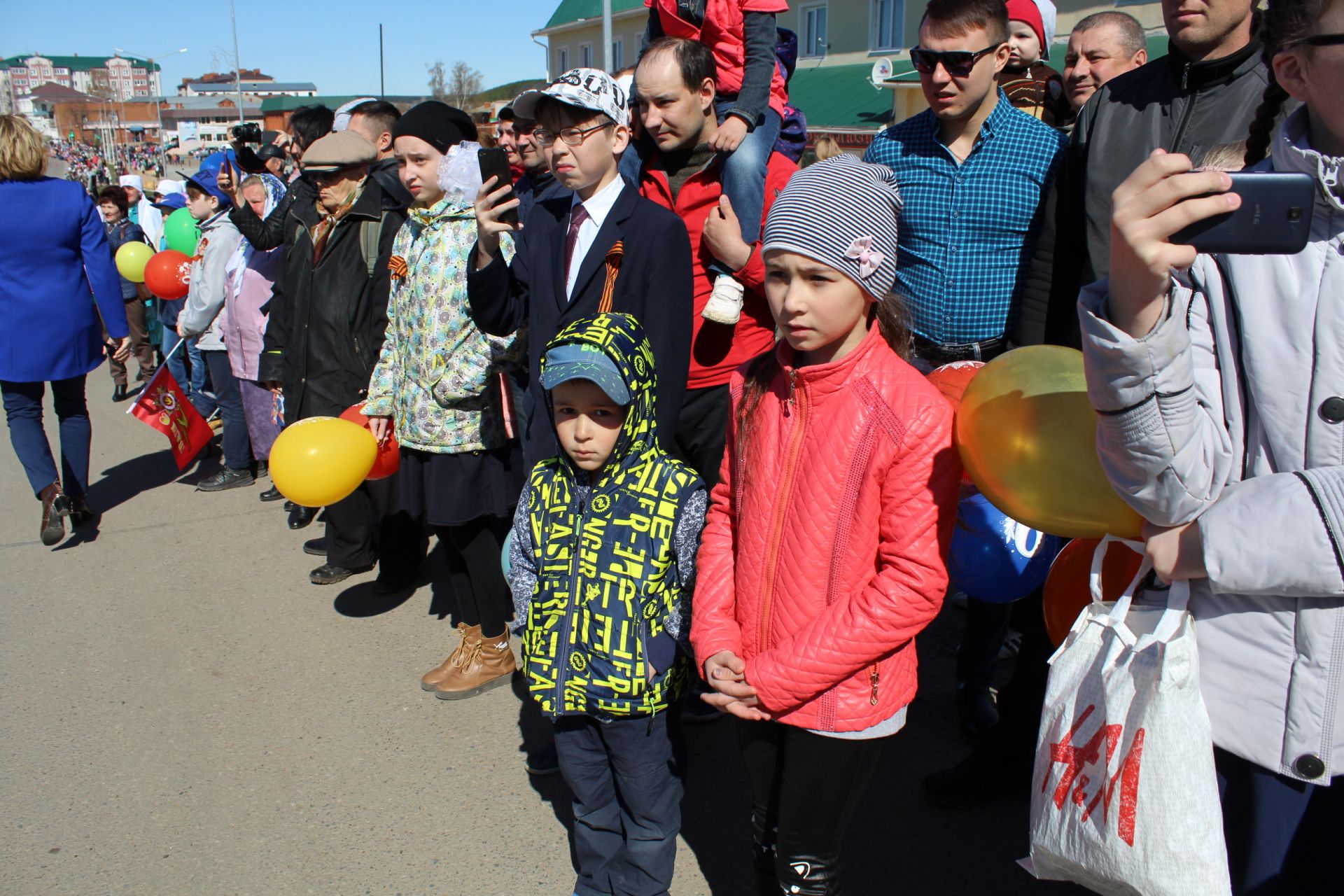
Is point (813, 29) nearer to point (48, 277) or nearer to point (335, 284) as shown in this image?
point (48, 277)

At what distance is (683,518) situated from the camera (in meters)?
2.45

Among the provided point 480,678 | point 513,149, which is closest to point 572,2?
point 513,149

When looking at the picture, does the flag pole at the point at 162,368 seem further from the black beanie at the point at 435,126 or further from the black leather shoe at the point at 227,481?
the black beanie at the point at 435,126

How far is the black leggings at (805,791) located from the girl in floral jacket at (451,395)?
1.89 meters

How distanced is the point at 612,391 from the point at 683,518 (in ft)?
1.24

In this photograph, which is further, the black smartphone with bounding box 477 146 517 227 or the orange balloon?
the black smartphone with bounding box 477 146 517 227

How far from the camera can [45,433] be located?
5.86 m

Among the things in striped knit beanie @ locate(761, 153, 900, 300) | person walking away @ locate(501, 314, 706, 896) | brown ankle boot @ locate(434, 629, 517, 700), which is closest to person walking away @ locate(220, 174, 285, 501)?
brown ankle boot @ locate(434, 629, 517, 700)

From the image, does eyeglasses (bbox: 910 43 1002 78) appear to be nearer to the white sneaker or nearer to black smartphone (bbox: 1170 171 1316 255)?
the white sneaker

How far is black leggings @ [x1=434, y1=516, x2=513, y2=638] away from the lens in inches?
154

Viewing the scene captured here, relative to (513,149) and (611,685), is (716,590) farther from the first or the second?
(513,149)

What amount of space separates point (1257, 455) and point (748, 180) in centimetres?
218

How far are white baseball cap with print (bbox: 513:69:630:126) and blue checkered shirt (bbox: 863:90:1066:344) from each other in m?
0.96

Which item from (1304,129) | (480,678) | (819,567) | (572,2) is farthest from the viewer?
(572,2)
